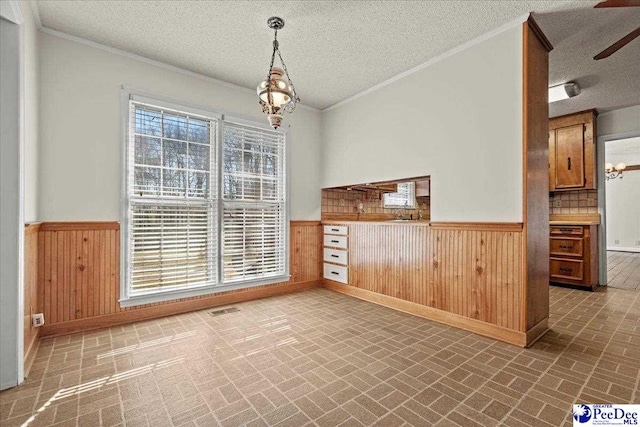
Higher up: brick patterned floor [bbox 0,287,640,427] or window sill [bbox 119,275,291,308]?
window sill [bbox 119,275,291,308]

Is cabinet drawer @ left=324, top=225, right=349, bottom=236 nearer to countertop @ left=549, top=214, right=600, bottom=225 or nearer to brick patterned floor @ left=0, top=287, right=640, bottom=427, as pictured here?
brick patterned floor @ left=0, top=287, right=640, bottom=427

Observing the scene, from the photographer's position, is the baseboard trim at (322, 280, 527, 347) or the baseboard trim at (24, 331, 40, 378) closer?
the baseboard trim at (24, 331, 40, 378)

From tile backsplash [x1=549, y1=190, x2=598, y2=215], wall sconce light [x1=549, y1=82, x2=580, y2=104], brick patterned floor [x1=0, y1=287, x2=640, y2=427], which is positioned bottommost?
brick patterned floor [x1=0, y1=287, x2=640, y2=427]

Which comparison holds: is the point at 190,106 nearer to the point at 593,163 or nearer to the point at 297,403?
the point at 297,403

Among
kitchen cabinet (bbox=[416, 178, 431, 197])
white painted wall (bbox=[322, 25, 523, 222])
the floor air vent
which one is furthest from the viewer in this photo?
kitchen cabinet (bbox=[416, 178, 431, 197])

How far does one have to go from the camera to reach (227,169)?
13.0 feet

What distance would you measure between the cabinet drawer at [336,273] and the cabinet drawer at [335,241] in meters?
0.33

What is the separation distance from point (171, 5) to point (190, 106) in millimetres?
1248

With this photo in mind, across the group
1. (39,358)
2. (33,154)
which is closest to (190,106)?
(33,154)

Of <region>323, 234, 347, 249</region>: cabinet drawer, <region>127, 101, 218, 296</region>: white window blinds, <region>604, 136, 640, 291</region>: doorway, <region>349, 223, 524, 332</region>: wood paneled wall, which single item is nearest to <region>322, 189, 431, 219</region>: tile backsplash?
<region>323, 234, 347, 249</region>: cabinet drawer

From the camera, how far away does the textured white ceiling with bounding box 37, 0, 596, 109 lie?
2.54 metres

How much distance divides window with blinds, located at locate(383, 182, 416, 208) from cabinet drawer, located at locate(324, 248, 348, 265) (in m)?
1.61

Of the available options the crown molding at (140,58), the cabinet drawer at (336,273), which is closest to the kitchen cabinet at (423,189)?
the cabinet drawer at (336,273)

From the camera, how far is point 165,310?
3.45 m
